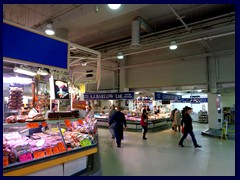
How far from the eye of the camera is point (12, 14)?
22.5ft

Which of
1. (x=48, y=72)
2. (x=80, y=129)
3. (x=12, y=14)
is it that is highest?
(x=12, y=14)

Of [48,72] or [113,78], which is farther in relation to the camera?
[113,78]

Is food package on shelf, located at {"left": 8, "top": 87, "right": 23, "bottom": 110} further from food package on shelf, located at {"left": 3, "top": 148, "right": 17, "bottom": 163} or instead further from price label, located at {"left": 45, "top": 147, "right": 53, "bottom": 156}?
price label, located at {"left": 45, "top": 147, "right": 53, "bottom": 156}

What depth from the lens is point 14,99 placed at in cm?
338

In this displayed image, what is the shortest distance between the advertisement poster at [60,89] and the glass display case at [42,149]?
1.72 feet

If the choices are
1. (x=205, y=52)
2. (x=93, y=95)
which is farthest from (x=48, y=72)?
(x=205, y=52)

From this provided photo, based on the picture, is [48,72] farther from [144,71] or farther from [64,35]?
[144,71]

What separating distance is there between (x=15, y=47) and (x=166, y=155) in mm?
5447

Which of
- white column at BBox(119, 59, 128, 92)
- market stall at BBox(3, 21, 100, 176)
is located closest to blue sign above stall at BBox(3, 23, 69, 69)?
market stall at BBox(3, 21, 100, 176)

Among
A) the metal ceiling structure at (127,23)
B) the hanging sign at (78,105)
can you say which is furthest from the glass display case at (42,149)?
the metal ceiling structure at (127,23)

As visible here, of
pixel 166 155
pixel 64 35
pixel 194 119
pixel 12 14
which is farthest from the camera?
pixel 194 119

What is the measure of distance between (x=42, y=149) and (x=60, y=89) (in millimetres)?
1235

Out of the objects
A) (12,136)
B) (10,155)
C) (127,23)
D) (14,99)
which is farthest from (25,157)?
(127,23)

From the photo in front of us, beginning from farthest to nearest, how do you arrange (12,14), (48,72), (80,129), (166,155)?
(12,14)
(166,155)
(80,129)
(48,72)
